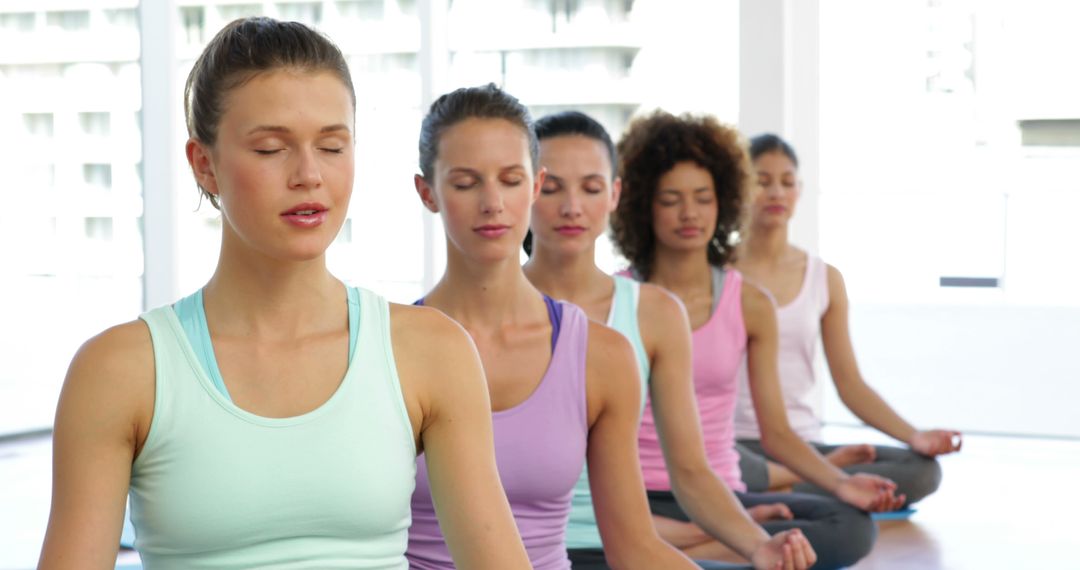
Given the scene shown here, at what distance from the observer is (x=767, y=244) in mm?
3801

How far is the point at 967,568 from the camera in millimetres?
3275

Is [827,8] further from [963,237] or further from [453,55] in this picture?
[453,55]

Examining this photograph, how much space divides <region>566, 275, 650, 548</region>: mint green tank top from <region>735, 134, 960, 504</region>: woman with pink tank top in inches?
49.6

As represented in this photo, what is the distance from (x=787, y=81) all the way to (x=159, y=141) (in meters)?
2.35

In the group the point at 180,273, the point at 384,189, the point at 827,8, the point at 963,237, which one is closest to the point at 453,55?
the point at 384,189

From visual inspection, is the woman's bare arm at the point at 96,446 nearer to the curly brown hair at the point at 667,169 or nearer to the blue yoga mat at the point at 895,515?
the curly brown hair at the point at 667,169

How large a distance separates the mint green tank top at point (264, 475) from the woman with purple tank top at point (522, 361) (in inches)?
19.4

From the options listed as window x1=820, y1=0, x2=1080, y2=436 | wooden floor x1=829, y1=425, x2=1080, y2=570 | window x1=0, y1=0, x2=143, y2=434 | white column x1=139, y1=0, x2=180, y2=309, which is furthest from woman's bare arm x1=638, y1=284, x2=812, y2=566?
window x1=820, y1=0, x2=1080, y2=436

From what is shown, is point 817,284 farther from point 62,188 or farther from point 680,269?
point 62,188

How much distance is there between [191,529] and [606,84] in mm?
4731

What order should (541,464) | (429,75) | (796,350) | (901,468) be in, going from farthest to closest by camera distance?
(429,75)
(901,468)
(796,350)
(541,464)

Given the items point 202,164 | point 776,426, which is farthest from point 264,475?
point 776,426

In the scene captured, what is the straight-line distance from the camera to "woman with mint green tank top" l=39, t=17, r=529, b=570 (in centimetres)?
127

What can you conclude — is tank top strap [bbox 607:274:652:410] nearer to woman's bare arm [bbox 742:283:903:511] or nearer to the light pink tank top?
woman's bare arm [bbox 742:283:903:511]
